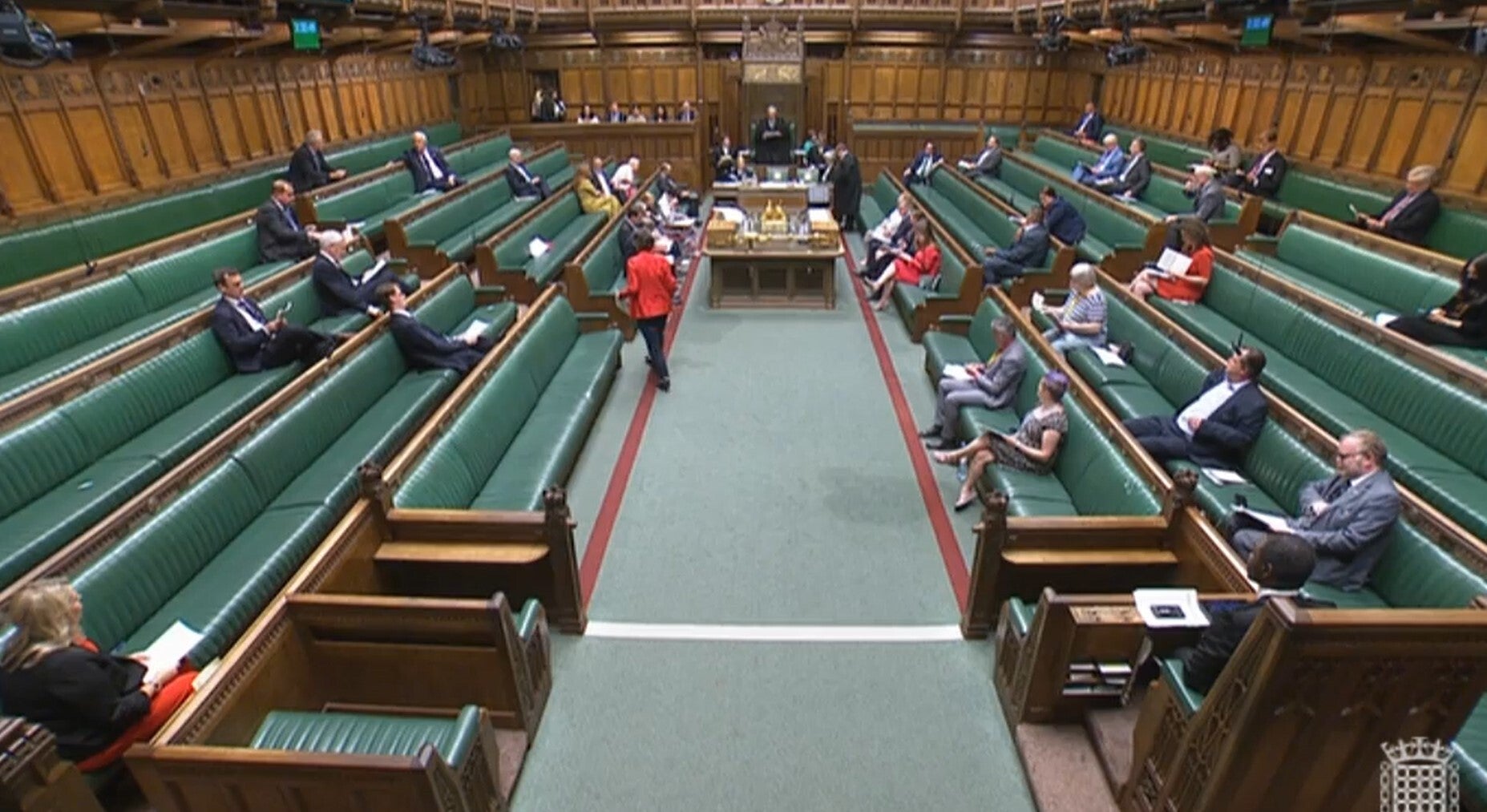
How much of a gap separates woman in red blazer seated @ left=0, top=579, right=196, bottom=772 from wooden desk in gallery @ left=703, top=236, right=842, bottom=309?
6.38 meters

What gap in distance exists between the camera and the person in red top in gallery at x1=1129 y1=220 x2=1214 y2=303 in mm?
6191

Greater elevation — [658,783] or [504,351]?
[504,351]

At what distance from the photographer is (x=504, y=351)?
4871mm

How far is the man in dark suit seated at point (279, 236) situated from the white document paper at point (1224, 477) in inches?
282

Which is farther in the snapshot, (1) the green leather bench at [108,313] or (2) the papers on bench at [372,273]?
(2) the papers on bench at [372,273]

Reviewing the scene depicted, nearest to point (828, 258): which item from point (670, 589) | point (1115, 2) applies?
point (670, 589)

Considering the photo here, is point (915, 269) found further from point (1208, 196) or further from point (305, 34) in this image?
point (305, 34)

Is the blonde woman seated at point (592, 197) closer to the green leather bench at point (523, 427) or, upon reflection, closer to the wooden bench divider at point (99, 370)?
the green leather bench at point (523, 427)

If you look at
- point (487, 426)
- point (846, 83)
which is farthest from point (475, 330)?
point (846, 83)

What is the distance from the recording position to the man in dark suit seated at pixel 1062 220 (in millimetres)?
7719

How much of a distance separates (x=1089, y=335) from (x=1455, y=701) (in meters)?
4.02

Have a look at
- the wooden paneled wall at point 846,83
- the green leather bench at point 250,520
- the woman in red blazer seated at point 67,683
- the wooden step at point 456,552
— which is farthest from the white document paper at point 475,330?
the wooden paneled wall at point 846,83

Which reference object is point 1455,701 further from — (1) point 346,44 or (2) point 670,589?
(1) point 346,44

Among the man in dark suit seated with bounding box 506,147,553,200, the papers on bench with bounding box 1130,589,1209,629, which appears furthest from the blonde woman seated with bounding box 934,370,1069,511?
the man in dark suit seated with bounding box 506,147,553,200
